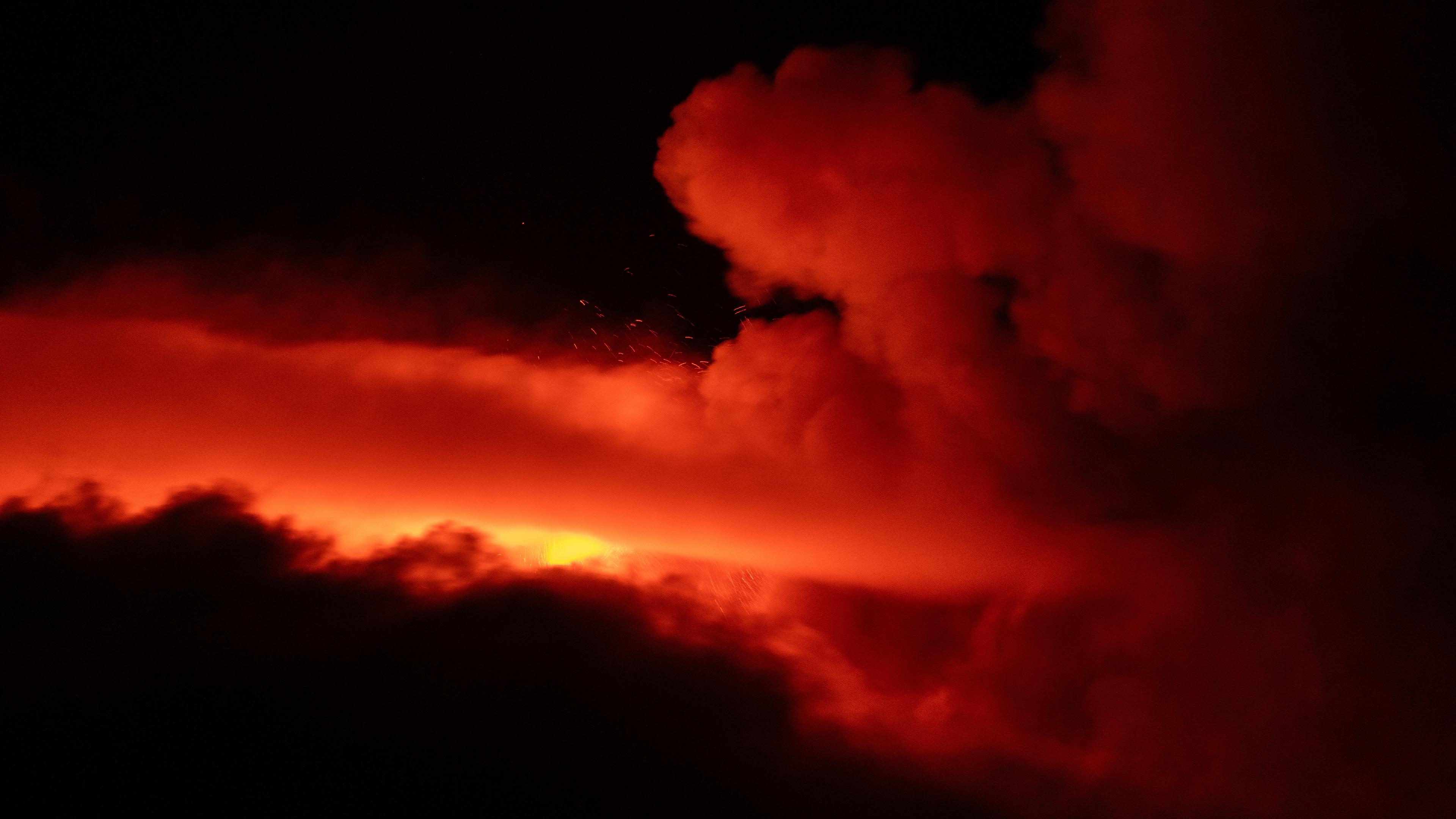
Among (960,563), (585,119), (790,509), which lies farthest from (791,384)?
(585,119)

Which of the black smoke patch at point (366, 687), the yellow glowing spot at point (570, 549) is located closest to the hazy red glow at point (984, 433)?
the yellow glowing spot at point (570, 549)

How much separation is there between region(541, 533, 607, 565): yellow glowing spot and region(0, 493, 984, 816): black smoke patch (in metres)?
0.11

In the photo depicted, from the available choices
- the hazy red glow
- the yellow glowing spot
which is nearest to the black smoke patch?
the yellow glowing spot

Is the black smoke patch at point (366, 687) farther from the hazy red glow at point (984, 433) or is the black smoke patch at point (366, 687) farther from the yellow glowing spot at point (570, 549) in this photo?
the hazy red glow at point (984, 433)

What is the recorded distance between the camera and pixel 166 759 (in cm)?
418

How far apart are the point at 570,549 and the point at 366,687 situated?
1172mm

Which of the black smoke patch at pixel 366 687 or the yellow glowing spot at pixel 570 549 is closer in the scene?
the black smoke patch at pixel 366 687

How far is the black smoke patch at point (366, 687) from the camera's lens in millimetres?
4125

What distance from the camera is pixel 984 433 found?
4.86 metres

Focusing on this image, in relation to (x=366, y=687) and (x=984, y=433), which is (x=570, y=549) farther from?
(x=984, y=433)

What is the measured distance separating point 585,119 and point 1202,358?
3.24 m

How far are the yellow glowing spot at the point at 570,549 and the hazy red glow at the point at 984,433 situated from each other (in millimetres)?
19

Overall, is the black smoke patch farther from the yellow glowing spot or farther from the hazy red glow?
the hazy red glow

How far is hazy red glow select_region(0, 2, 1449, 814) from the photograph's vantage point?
168 inches
